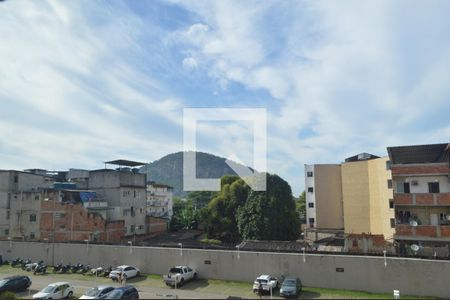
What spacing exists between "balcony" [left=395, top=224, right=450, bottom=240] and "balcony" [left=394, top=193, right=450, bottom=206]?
1.78 metres

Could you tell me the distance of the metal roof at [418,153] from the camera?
101 feet

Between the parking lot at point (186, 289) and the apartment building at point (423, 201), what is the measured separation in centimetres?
825

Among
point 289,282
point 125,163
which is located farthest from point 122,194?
point 289,282

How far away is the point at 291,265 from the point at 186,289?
22.7 ft

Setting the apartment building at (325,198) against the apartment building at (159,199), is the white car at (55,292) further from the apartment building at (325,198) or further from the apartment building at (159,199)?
the apartment building at (159,199)

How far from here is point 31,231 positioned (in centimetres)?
4134

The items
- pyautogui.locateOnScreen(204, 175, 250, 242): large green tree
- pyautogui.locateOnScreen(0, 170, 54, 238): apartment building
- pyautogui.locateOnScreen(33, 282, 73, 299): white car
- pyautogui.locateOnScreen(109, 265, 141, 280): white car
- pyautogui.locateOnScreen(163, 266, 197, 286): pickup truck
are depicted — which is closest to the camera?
pyautogui.locateOnScreen(33, 282, 73, 299): white car

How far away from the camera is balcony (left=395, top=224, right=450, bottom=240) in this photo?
88.5ft

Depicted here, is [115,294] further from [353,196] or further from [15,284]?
[353,196]

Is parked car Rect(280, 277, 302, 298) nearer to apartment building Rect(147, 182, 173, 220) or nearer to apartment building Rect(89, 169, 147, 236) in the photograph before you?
apartment building Rect(89, 169, 147, 236)

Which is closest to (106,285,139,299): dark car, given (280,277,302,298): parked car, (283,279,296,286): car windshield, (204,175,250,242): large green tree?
(280,277,302,298): parked car

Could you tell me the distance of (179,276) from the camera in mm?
24312

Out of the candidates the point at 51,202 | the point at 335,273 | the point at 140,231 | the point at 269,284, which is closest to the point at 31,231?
the point at 51,202

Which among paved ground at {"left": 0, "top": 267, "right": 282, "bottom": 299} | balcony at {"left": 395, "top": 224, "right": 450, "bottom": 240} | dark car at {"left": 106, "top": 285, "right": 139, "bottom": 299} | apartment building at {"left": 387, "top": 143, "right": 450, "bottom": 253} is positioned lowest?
paved ground at {"left": 0, "top": 267, "right": 282, "bottom": 299}
